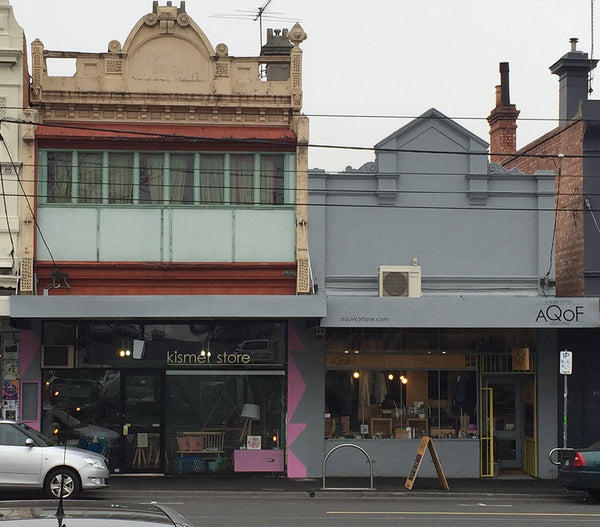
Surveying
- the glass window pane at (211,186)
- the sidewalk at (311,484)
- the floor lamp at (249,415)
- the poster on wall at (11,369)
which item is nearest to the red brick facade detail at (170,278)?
the glass window pane at (211,186)

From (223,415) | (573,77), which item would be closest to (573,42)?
(573,77)

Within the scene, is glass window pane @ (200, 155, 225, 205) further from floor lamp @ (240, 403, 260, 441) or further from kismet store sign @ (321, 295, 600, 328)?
floor lamp @ (240, 403, 260, 441)

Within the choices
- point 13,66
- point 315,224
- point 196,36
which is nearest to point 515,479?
point 315,224

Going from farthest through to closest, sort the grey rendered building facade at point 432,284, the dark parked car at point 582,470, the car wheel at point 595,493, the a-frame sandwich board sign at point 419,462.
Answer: the grey rendered building facade at point 432,284 → the a-frame sandwich board sign at point 419,462 → the car wheel at point 595,493 → the dark parked car at point 582,470

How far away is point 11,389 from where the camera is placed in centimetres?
2177

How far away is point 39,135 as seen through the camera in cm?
2181

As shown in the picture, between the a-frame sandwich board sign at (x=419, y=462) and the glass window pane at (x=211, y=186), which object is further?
the glass window pane at (x=211, y=186)

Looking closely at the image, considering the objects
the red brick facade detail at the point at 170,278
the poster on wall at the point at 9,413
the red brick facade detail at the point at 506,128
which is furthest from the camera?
the red brick facade detail at the point at 506,128

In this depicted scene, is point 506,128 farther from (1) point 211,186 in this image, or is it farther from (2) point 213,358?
(2) point 213,358

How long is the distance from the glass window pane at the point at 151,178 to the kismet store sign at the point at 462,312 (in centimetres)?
Result: 458

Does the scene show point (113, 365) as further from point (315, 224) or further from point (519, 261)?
point (519, 261)

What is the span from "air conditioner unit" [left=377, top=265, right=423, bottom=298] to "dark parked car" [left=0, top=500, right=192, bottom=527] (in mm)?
15853

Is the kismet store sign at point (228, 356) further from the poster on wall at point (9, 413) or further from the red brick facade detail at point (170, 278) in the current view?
the poster on wall at point (9, 413)

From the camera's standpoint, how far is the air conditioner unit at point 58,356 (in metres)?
21.9
